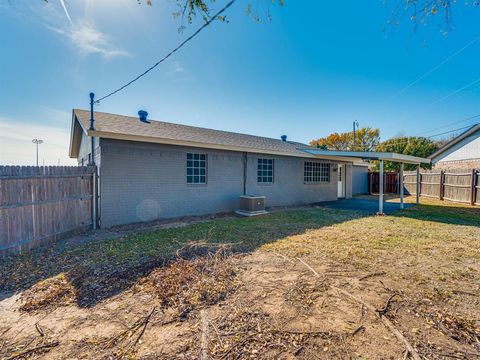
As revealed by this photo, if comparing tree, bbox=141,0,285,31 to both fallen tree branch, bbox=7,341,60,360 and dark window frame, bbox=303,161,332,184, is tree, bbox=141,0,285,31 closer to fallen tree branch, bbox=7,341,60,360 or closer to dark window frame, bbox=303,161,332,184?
fallen tree branch, bbox=7,341,60,360

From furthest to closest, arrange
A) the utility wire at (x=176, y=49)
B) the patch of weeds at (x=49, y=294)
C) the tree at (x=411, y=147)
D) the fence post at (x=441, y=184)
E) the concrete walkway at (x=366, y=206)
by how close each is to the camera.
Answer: the tree at (x=411, y=147)
the fence post at (x=441, y=184)
the concrete walkway at (x=366, y=206)
the utility wire at (x=176, y=49)
the patch of weeds at (x=49, y=294)

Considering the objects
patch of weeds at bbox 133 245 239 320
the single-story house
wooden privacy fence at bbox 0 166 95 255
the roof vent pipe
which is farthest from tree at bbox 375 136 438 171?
wooden privacy fence at bbox 0 166 95 255

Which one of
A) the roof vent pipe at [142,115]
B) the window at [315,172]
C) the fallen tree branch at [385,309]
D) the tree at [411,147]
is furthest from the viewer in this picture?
the tree at [411,147]

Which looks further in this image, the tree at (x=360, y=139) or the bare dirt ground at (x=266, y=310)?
the tree at (x=360, y=139)

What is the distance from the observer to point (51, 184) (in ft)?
16.8

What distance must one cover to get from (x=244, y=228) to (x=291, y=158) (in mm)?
5888

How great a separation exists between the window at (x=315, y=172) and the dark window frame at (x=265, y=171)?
232 cm

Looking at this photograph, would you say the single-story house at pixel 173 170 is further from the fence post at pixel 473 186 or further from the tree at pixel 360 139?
the tree at pixel 360 139

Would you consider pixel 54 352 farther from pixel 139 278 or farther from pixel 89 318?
pixel 139 278

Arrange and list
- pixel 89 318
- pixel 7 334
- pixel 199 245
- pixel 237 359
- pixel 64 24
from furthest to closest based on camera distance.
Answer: pixel 64 24, pixel 199 245, pixel 89 318, pixel 7 334, pixel 237 359

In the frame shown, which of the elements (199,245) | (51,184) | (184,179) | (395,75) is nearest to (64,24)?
(51,184)

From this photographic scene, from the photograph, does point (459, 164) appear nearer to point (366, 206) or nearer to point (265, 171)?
point (366, 206)

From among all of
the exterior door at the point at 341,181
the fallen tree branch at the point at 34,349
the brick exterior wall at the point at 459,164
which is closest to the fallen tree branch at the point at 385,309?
the fallen tree branch at the point at 34,349

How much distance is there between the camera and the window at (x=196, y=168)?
27.0 ft
